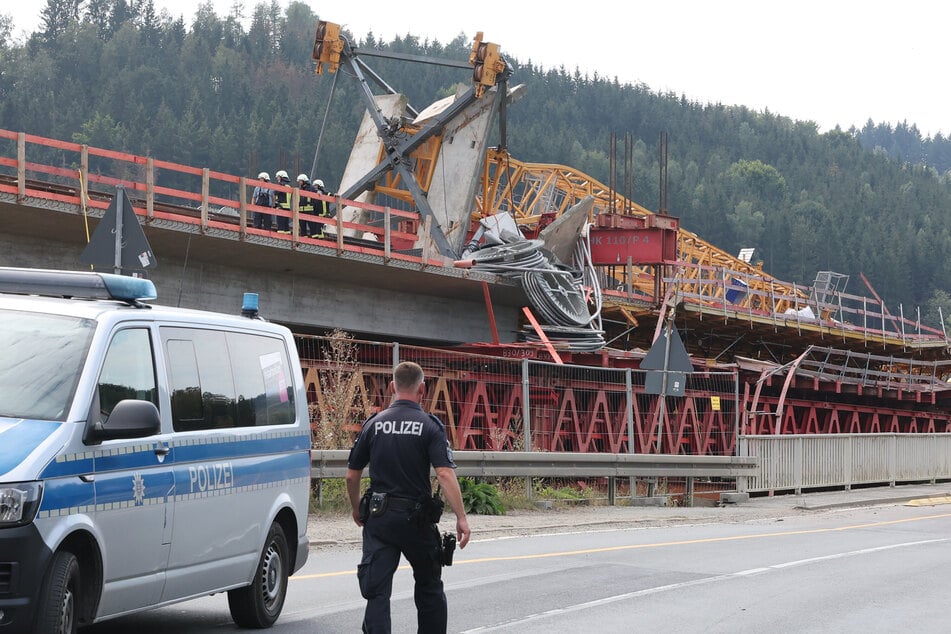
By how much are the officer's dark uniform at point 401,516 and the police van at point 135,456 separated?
3.89 feet

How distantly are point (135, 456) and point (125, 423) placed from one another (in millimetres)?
433

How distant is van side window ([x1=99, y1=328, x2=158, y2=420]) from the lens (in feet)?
23.2

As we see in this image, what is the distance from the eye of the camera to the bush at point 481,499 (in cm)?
1864

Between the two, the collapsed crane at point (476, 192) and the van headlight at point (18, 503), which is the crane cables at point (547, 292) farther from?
the van headlight at point (18, 503)

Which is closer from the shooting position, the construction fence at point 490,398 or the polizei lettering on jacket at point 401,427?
the polizei lettering on jacket at point 401,427

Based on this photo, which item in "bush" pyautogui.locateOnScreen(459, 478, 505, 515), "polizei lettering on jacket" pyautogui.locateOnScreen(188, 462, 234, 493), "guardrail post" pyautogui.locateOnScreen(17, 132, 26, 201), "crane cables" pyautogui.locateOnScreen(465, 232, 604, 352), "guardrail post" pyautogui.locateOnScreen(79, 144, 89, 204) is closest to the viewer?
"polizei lettering on jacket" pyautogui.locateOnScreen(188, 462, 234, 493)

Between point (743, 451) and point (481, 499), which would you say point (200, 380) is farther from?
point (743, 451)

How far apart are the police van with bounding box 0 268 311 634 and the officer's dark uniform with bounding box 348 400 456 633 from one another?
1187 millimetres

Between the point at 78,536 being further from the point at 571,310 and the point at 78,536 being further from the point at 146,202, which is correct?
the point at 571,310

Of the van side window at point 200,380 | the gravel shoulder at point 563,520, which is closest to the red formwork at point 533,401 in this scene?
the gravel shoulder at point 563,520

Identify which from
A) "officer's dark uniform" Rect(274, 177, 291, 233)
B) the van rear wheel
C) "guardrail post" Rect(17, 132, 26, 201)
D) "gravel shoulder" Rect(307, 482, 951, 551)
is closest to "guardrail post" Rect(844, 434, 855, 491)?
"gravel shoulder" Rect(307, 482, 951, 551)

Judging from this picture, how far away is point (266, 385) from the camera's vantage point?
8922mm

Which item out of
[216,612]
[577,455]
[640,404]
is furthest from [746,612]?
[640,404]

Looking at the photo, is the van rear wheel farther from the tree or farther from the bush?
the tree
